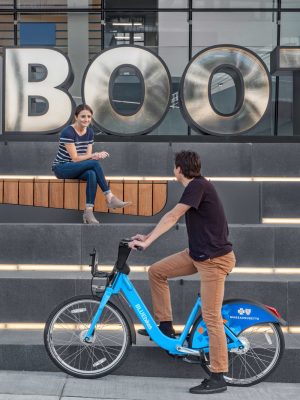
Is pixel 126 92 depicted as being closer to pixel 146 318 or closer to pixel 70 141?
pixel 70 141

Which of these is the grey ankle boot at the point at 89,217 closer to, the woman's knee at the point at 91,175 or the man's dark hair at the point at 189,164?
the woman's knee at the point at 91,175

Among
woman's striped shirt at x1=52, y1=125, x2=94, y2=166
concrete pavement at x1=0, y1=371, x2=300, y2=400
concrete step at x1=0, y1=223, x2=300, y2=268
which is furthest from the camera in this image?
woman's striped shirt at x1=52, y1=125, x2=94, y2=166

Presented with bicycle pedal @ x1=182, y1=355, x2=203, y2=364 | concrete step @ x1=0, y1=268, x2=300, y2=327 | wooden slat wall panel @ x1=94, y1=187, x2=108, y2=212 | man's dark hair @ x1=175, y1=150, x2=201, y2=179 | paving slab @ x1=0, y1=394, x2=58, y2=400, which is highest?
man's dark hair @ x1=175, y1=150, x2=201, y2=179

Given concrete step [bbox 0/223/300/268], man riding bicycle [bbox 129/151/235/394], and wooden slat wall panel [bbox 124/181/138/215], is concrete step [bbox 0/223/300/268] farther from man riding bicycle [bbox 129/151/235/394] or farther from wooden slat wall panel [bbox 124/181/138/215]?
man riding bicycle [bbox 129/151/235/394]

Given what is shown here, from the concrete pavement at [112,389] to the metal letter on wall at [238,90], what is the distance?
4979 mm

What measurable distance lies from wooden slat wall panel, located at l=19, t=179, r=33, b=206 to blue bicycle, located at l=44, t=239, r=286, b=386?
2683 mm

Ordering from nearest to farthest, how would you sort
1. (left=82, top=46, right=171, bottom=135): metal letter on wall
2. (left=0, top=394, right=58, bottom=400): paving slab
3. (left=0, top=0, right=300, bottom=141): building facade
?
(left=0, top=394, right=58, bottom=400): paving slab → (left=82, top=46, right=171, bottom=135): metal letter on wall → (left=0, top=0, right=300, bottom=141): building facade

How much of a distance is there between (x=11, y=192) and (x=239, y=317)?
3712mm

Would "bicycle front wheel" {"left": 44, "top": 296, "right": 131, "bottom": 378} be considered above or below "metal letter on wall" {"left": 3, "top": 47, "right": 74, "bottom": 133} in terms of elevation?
below

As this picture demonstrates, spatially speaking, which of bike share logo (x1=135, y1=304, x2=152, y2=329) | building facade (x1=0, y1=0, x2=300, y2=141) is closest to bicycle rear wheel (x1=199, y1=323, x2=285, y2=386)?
bike share logo (x1=135, y1=304, x2=152, y2=329)

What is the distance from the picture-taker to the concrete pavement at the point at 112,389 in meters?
5.29

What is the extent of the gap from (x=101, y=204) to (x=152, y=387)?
2.88m

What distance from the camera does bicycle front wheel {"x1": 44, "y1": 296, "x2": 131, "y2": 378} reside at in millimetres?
5586

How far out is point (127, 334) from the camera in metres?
5.59
